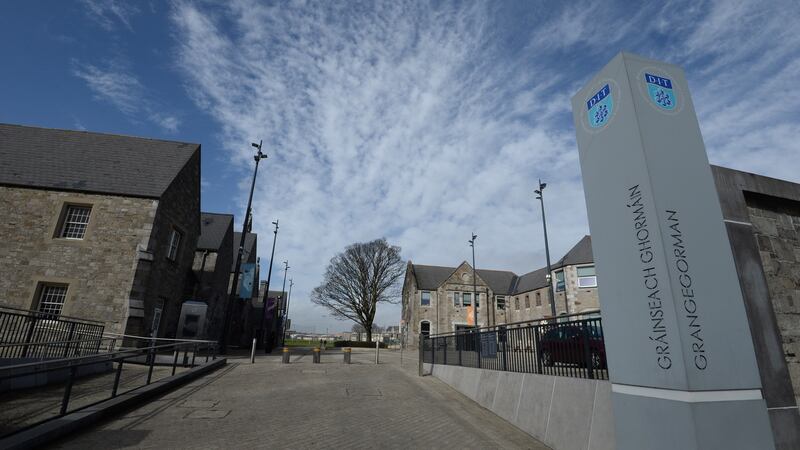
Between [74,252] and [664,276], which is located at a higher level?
[74,252]

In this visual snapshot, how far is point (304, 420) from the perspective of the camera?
761 centimetres

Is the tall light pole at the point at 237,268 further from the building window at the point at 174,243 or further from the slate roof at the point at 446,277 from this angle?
the slate roof at the point at 446,277

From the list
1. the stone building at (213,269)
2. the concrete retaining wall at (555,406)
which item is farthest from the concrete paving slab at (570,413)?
the stone building at (213,269)

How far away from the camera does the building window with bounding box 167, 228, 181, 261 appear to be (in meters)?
20.4

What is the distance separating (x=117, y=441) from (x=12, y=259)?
16.5 metres

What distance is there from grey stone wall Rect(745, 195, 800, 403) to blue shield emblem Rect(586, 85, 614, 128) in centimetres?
321

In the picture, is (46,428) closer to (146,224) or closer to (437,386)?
(437,386)

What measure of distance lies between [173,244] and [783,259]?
2407cm


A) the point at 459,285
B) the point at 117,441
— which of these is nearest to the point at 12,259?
the point at 117,441

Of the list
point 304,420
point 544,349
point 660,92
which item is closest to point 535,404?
point 544,349

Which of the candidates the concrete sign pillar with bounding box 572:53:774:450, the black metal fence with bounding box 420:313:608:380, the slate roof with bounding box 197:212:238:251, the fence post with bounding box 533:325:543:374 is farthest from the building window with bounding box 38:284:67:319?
the concrete sign pillar with bounding box 572:53:774:450

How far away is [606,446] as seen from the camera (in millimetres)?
5133

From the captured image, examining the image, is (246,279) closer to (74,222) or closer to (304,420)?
(74,222)

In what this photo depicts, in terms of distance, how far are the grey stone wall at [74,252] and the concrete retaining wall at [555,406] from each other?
16.2 metres
